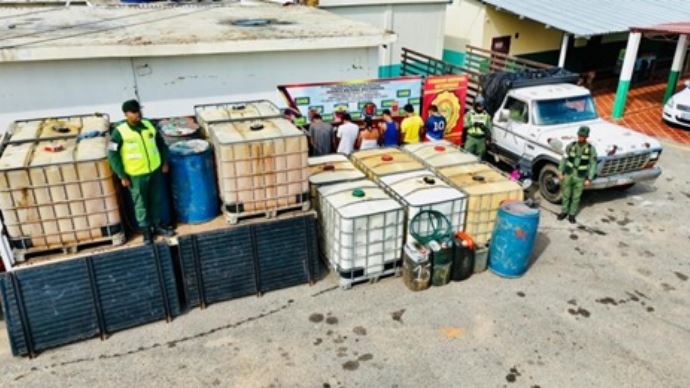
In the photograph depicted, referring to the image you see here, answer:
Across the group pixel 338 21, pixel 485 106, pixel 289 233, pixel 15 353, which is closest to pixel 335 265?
pixel 289 233

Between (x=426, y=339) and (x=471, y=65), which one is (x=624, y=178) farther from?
(x=471, y=65)

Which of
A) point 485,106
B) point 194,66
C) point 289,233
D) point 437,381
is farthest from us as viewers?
point 485,106

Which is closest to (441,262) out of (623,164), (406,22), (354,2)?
(623,164)

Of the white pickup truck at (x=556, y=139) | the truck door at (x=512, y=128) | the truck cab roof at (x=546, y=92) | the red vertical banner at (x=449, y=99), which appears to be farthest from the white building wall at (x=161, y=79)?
the white pickup truck at (x=556, y=139)

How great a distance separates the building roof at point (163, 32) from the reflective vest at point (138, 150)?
4.10m

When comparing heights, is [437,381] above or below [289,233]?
below

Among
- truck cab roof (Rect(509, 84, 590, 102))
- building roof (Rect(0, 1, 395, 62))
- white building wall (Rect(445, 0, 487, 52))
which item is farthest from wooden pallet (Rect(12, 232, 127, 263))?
white building wall (Rect(445, 0, 487, 52))

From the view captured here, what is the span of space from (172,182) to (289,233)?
1.79 m

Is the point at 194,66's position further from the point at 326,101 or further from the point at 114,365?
the point at 114,365

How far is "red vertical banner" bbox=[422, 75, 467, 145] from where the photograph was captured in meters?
12.3

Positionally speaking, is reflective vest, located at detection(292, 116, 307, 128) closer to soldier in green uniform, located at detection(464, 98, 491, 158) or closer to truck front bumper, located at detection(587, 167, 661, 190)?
soldier in green uniform, located at detection(464, 98, 491, 158)

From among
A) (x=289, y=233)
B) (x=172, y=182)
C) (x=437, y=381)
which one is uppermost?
(x=172, y=182)

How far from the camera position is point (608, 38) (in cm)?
2317

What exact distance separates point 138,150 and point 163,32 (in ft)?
18.7
